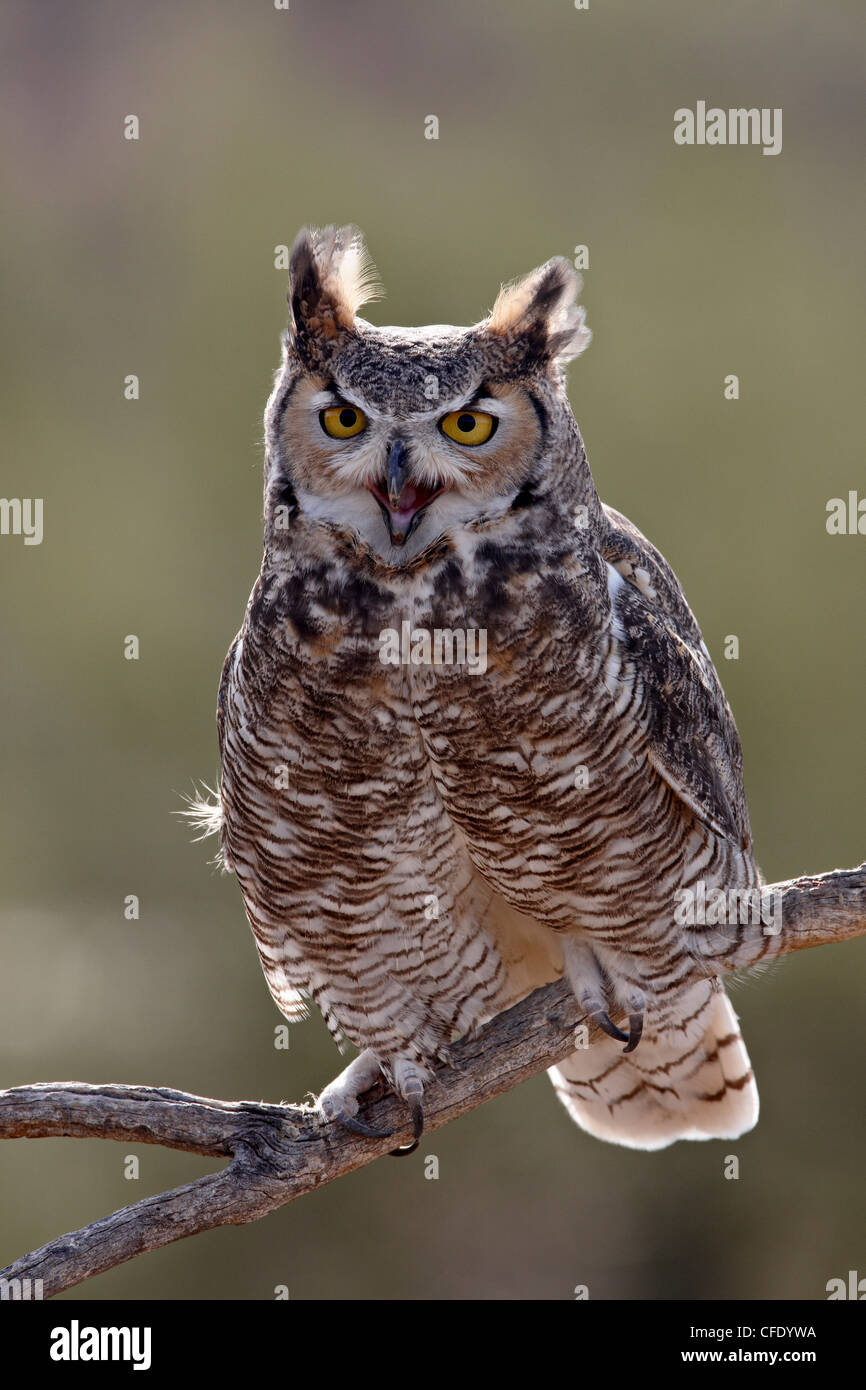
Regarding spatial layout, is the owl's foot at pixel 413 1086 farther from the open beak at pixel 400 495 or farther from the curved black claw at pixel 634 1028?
the open beak at pixel 400 495

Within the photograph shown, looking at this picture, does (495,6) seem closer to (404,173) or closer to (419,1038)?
(404,173)

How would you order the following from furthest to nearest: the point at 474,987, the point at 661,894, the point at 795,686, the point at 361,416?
the point at 795,686 < the point at 474,987 < the point at 661,894 < the point at 361,416

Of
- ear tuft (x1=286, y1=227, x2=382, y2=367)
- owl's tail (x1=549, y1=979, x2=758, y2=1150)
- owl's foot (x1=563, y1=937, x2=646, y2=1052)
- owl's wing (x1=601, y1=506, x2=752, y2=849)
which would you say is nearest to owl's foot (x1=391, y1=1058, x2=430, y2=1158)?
owl's foot (x1=563, y1=937, x2=646, y2=1052)

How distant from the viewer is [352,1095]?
3.24 m

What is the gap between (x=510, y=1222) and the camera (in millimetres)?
7957

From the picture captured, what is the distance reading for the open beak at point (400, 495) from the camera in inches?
101

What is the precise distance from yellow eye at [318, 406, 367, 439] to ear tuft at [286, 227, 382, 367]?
0.37ft

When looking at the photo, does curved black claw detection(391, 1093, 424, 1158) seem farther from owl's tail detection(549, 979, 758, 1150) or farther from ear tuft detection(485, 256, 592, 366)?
ear tuft detection(485, 256, 592, 366)

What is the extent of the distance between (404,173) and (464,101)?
145 centimetres

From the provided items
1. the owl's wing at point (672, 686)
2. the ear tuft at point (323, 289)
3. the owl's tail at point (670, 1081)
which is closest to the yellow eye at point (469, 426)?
the ear tuft at point (323, 289)

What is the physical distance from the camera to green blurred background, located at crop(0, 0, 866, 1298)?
7484 millimetres

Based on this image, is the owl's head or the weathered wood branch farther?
the weathered wood branch
